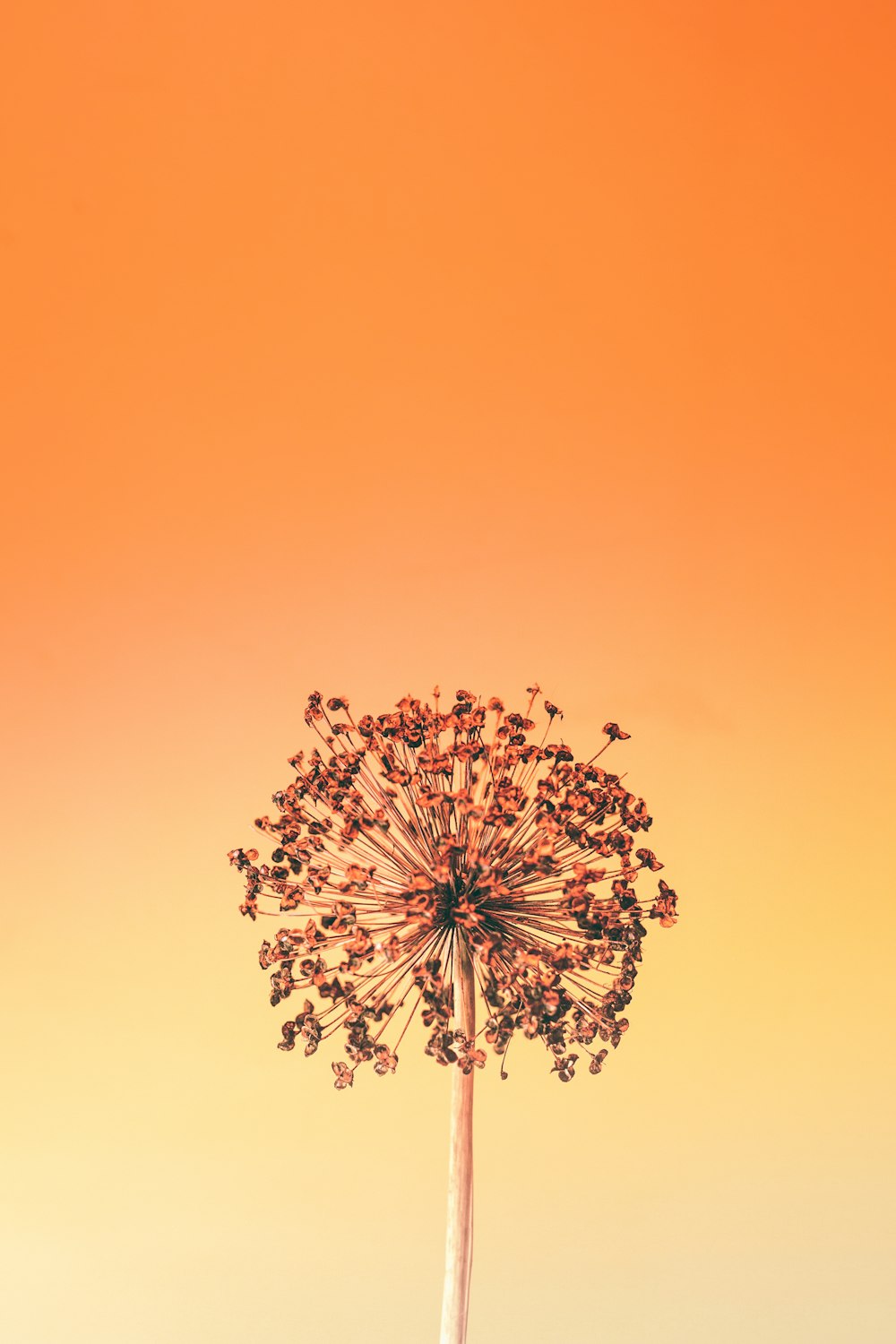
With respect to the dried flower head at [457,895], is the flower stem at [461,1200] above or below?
below

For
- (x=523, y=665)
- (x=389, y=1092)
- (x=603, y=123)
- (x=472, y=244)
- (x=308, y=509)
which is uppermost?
(x=603, y=123)

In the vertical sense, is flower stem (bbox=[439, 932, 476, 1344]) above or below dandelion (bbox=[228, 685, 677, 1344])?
below

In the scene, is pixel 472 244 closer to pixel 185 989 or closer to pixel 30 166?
pixel 30 166

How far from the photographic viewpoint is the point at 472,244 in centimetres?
238

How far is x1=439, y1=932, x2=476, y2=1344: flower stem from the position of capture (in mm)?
1196

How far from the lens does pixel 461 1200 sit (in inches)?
47.5

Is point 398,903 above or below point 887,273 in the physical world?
below

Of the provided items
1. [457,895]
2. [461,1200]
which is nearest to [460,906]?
[457,895]

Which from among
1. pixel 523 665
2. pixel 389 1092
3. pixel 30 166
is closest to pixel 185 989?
pixel 389 1092

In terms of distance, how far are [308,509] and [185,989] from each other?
887 mm

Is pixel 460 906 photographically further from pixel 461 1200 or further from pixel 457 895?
pixel 461 1200

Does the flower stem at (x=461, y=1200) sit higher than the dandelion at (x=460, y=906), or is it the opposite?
the dandelion at (x=460, y=906)

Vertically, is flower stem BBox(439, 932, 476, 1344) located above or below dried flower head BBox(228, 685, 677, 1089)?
below

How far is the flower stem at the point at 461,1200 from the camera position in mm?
1196
